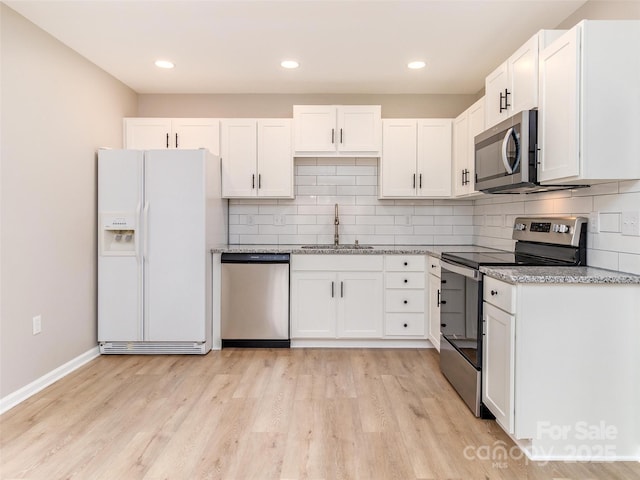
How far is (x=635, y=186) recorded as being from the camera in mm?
2062

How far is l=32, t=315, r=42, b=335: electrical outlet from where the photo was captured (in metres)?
2.84

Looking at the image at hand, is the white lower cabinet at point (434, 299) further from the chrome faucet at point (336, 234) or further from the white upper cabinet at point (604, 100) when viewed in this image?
the white upper cabinet at point (604, 100)

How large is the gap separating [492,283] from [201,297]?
2343 mm

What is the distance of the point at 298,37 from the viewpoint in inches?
118

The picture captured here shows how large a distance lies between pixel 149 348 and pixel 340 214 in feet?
7.13

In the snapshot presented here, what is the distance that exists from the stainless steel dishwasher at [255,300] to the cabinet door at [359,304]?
489mm

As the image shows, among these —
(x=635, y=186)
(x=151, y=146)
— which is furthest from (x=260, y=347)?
(x=635, y=186)

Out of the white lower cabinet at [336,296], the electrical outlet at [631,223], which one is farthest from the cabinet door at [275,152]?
the electrical outlet at [631,223]

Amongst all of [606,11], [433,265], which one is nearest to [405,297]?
[433,265]

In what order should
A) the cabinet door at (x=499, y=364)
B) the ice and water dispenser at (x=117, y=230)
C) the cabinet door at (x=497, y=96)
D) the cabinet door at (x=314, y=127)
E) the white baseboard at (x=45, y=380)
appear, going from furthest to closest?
1. the cabinet door at (x=314, y=127)
2. the ice and water dispenser at (x=117, y=230)
3. the cabinet door at (x=497, y=96)
4. the white baseboard at (x=45, y=380)
5. the cabinet door at (x=499, y=364)

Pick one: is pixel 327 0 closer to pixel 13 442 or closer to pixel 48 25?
pixel 48 25

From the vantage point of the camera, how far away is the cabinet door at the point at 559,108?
2000 millimetres

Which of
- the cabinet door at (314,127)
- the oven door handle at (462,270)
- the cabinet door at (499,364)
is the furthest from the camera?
the cabinet door at (314,127)

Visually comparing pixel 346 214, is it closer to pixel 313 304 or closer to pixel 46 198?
pixel 313 304
